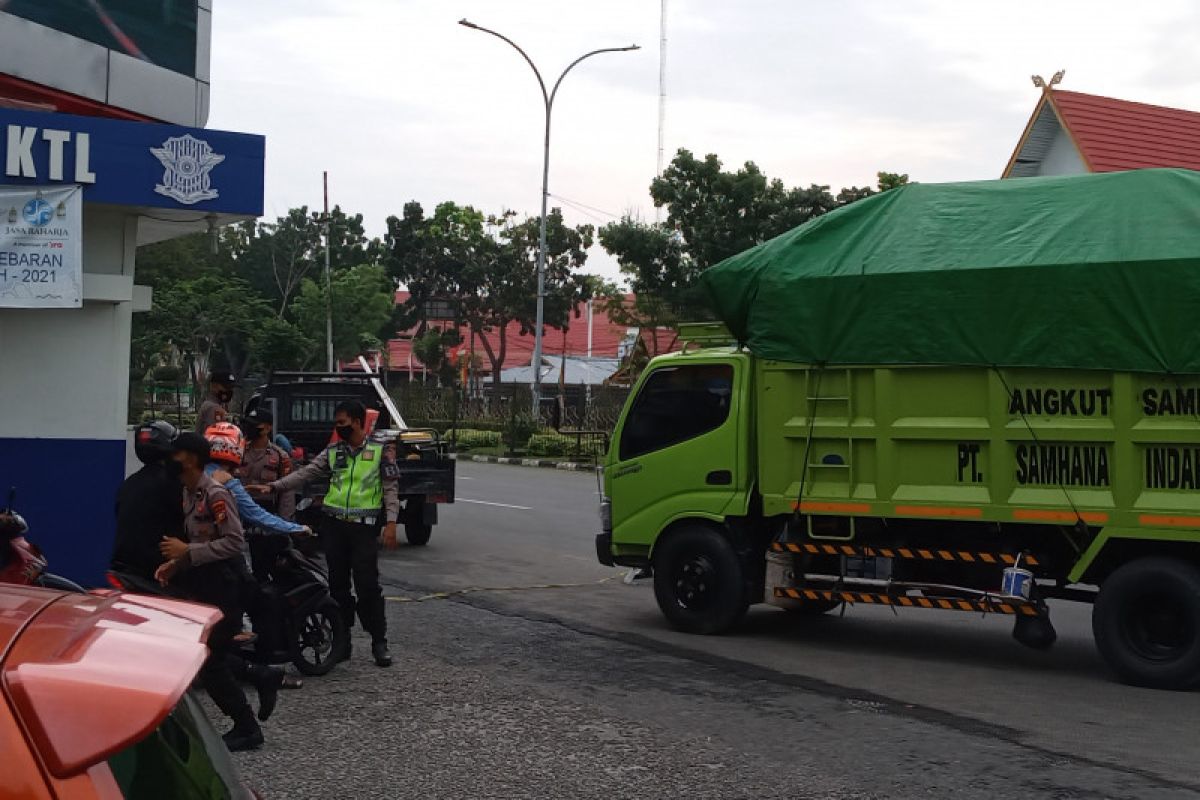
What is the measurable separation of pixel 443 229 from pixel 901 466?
49710 millimetres

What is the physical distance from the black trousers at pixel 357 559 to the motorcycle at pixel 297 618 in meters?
0.18

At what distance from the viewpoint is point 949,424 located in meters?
9.78

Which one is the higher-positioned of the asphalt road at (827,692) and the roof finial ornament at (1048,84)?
the roof finial ornament at (1048,84)

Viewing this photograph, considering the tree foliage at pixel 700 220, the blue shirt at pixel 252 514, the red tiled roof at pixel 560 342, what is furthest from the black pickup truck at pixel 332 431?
the red tiled roof at pixel 560 342

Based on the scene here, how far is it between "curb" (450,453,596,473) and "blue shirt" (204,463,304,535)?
23489 millimetres

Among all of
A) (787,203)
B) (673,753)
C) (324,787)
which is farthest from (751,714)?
(787,203)

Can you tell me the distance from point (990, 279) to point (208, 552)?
5.51 meters

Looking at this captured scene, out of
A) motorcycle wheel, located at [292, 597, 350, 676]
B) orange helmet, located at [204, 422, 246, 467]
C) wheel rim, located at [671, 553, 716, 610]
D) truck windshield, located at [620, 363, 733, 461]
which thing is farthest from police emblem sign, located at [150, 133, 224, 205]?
wheel rim, located at [671, 553, 716, 610]

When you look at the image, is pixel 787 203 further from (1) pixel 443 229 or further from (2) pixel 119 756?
(2) pixel 119 756

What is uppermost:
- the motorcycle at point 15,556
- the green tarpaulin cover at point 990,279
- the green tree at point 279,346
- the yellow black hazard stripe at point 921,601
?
the green tree at point 279,346

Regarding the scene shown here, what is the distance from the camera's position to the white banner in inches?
397

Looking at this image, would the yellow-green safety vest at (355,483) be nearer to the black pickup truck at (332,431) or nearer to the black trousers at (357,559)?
the black trousers at (357,559)

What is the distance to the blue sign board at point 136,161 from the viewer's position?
33.2 feet

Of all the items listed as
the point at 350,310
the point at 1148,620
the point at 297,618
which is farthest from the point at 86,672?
the point at 350,310
